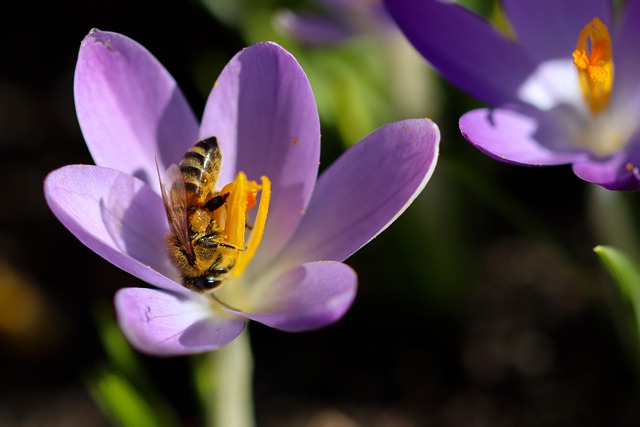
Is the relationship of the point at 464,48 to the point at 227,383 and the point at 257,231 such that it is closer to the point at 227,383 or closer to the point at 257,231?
the point at 257,231

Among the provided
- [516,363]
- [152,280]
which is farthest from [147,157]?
[516,363]

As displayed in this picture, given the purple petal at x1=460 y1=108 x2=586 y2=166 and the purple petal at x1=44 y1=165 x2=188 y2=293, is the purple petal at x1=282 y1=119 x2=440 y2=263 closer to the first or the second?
the purple petal at x1=460 y1=108 x2=586 y2=166

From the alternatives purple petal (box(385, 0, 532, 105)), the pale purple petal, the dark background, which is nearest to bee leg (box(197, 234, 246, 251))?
purple petal (box(385, 0, 532, 105))

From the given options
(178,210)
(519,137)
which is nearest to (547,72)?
(519,137)

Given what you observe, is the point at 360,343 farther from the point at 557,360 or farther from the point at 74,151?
the point at 74,151

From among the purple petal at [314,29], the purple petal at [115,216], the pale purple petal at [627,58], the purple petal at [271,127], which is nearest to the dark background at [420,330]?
the purple petal at [314,29]

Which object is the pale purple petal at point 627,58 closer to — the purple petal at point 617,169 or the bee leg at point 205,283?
the purple petal at point 617,169
